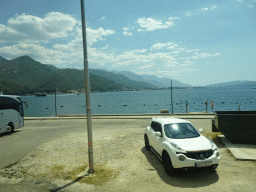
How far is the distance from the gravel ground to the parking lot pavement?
0.25m

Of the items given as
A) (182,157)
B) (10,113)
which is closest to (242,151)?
(182,157)

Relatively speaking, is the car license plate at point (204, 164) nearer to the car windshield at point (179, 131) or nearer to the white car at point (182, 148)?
the white car at point (182, 148)

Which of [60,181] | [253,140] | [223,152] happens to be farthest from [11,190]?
[253,140]

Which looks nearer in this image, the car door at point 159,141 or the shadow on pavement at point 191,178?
the shadow on pavement at point 191,178

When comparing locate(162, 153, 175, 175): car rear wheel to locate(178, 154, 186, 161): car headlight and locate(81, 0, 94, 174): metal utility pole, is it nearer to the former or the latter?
locate(178, 154, 186, 161): car headlight

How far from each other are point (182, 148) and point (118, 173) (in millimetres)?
2613

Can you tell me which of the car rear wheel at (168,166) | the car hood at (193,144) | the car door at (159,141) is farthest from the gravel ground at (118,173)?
the car hood at (193,144)

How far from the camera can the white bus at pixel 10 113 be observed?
16.1 m

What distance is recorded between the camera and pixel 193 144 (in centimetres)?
686

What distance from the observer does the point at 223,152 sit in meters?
9.27

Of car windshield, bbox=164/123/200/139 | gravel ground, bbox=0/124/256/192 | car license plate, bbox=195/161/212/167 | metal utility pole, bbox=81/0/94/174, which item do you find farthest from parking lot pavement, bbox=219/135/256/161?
metal utility pole, bbox=81/0/94/174

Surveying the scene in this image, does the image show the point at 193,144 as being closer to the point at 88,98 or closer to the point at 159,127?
the point at 159,127

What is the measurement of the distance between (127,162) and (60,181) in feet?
9.40

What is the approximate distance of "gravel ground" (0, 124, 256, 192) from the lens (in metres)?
6.19
